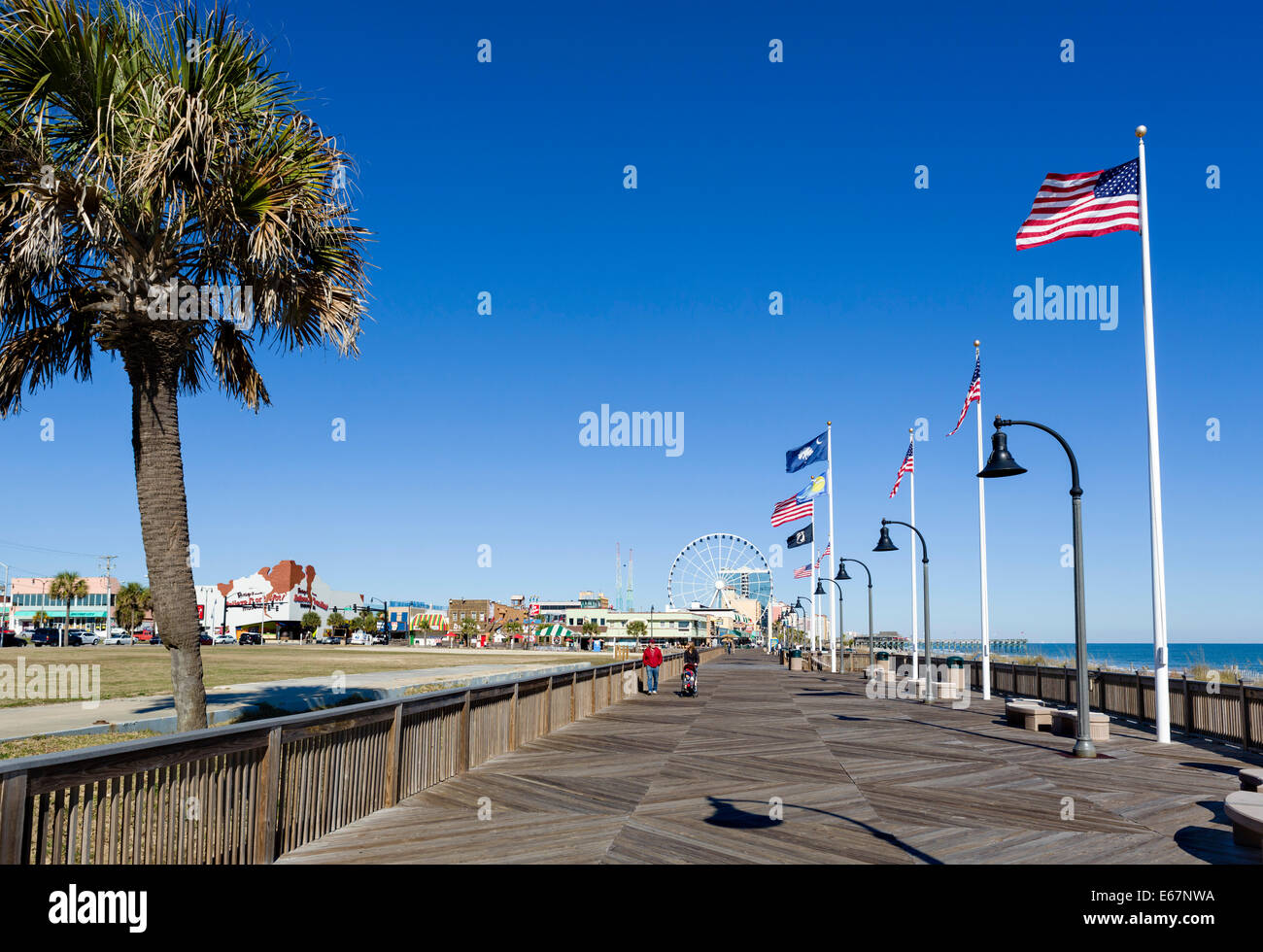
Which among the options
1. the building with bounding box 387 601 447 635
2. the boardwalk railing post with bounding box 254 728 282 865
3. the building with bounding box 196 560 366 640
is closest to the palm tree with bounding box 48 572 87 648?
the building with bounding box 196 560 366 640

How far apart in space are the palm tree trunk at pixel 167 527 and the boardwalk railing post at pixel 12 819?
19.5 feet

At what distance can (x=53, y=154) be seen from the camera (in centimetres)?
986

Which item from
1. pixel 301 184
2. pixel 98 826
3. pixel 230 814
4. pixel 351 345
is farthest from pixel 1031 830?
pixel 301 184

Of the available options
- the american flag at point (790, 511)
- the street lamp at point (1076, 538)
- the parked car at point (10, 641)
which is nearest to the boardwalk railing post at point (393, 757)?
the street lamp at point (1076, 538)

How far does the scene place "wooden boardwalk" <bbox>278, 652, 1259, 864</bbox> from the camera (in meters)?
7.45

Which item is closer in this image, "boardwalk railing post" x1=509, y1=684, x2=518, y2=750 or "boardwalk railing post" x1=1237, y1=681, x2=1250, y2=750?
"boardwalk railing post" x1=509, y1=684, x2=518, y2=750

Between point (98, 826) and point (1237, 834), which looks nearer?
point (98, 826)

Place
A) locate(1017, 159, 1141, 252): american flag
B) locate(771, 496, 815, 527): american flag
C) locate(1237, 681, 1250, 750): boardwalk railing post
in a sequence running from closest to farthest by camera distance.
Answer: locate(1237, 681, 1250, 750): boardwalk railing post < locate(1017, 159, 1141, 252): american flag < locate(771, 496, 815, 527): american flag

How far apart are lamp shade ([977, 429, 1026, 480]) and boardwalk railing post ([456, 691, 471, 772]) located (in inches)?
316

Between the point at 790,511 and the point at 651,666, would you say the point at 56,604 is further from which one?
the point at 651,666

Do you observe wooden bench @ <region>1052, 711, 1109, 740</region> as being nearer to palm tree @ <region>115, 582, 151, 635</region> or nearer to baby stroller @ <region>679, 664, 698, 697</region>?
baby stroller @ <region>679, 664, 698, 697</region>
